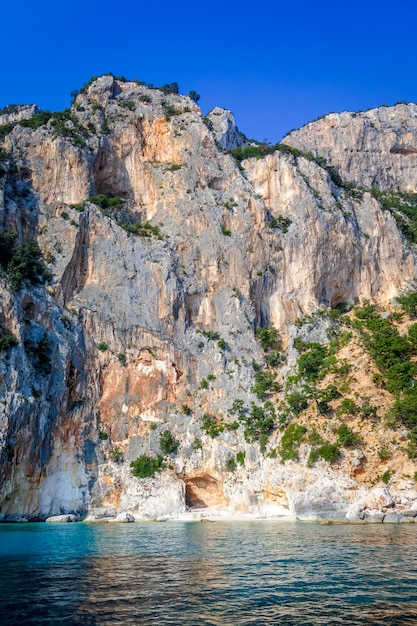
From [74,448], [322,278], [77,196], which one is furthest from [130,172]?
[74,448]

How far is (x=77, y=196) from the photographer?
193 ft

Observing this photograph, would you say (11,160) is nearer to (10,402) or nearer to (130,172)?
(130,172)

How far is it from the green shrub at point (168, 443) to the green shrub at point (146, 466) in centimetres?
85

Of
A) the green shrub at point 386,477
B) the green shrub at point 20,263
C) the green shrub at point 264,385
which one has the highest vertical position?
the green shrub at point 20,263

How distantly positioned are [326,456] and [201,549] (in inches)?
822

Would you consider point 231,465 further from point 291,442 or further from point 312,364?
point 312,364

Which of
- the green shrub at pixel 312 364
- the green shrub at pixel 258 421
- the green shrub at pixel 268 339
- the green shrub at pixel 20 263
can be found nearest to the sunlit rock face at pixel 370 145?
the green shrub at pixel 268 339

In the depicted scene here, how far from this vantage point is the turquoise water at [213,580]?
11.7 metres

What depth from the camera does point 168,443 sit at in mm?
48000

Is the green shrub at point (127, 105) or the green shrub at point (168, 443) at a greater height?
the green shrub at point (127, 105)

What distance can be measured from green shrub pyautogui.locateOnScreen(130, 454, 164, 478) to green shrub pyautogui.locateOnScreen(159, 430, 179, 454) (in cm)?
85

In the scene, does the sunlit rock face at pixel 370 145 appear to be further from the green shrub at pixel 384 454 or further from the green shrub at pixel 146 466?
the green shrub at pixel 146 466

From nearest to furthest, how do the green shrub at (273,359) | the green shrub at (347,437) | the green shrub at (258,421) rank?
the green shrub at (347,437)
the green shrub at (258,421)
the green shrub at (273,359)

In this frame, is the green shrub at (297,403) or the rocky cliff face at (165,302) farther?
the green shrub at (297,403)
